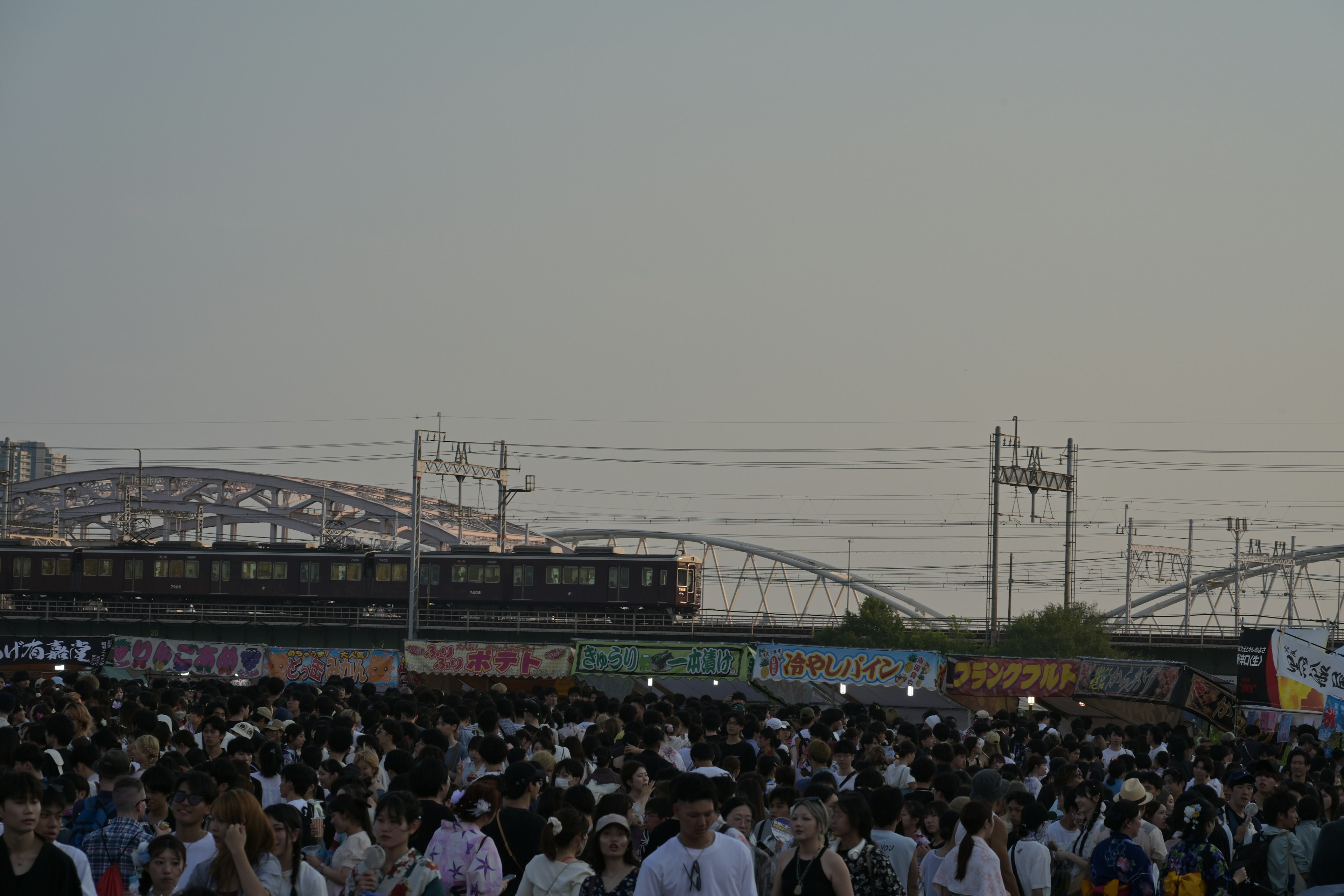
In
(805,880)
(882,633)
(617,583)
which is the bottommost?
(882,633)

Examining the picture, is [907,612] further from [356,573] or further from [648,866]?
[648,866]

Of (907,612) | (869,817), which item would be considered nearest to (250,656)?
(869,817)

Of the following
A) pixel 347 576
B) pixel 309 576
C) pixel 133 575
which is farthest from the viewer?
pixel 133 575

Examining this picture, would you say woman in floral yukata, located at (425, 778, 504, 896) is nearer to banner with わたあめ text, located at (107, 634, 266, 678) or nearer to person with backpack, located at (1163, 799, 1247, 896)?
person with backpack, located at (1163, 799, 1247, 896)

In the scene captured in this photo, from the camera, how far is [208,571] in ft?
195

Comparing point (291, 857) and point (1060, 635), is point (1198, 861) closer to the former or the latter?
point (291, 857)

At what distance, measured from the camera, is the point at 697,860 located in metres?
6.95

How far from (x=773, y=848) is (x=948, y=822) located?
110 centimetres

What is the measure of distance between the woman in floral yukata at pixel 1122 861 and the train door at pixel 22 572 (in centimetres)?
6016

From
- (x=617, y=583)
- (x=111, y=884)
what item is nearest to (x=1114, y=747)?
(x=111, y=884)

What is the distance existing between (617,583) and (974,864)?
4663cm

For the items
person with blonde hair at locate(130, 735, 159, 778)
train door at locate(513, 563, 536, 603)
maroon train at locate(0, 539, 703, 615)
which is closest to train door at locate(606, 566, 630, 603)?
maroon train at locate(0, 539, 703, 615)

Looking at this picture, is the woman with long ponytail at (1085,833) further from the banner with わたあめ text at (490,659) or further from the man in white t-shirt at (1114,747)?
the banner with わたあめ text at (490,659)

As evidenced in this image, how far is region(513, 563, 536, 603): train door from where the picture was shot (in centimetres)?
5569
